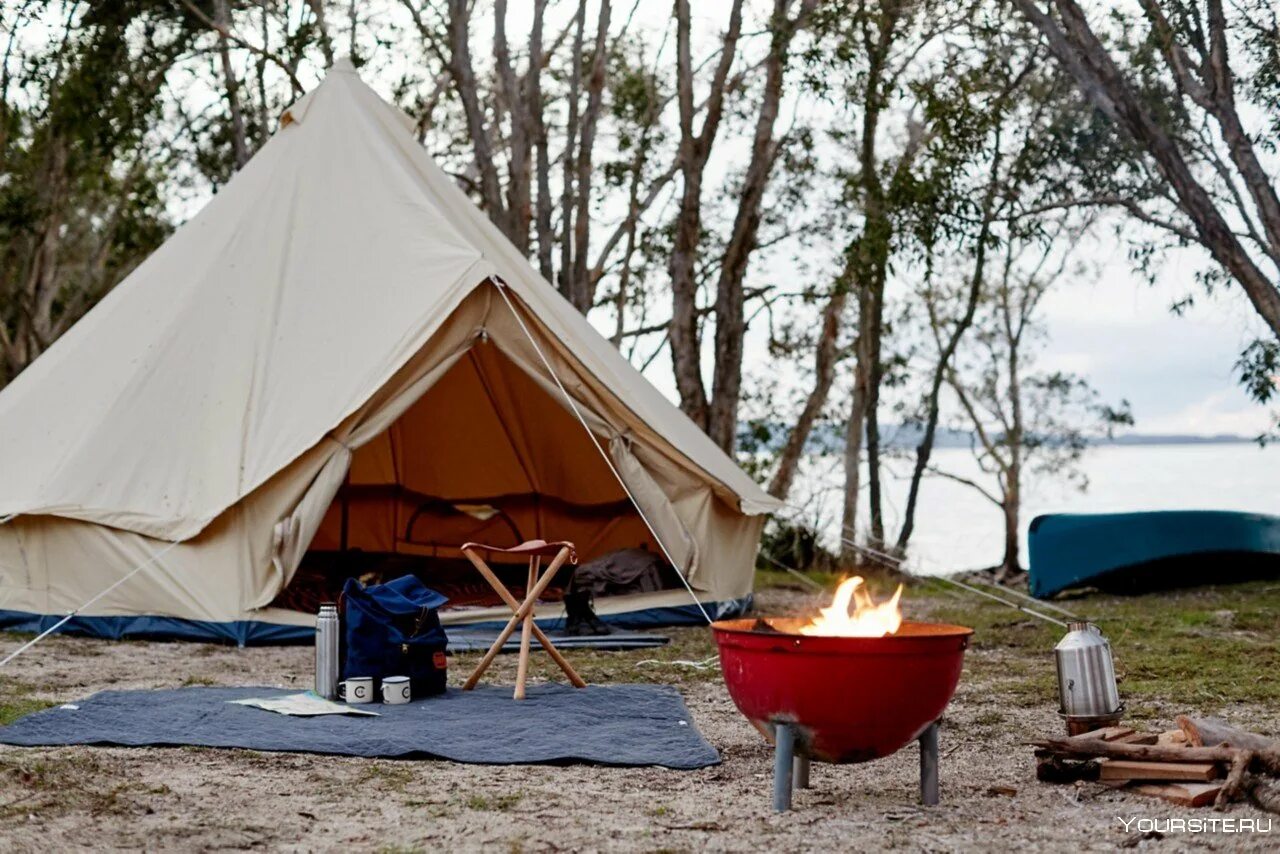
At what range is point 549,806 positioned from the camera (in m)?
3.17

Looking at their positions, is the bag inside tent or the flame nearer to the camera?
the flame

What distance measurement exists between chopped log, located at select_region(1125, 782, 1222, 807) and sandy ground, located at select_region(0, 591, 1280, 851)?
0.12 ft

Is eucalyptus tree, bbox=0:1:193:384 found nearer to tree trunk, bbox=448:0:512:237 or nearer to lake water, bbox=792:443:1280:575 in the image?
tree trunk, bbox=448:0:512:237

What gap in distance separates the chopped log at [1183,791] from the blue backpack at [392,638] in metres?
2.30

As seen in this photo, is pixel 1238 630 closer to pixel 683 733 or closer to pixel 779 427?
pixel 683 733

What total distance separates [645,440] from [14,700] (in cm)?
297

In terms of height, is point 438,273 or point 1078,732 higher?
point 438,273

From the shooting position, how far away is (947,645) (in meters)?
3.02

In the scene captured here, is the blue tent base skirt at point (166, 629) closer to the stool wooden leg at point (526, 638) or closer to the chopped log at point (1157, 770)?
the stool wooden leg at point (526, 638)

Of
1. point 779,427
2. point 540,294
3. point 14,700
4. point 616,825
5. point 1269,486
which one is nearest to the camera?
point 616,825

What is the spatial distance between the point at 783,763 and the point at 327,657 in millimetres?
1946

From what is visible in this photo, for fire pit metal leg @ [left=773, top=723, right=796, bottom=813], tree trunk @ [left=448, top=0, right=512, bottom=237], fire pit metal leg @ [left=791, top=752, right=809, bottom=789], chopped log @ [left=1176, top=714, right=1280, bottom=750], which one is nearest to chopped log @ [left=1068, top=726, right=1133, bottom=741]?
chopped log @ [left=1176, top=714, right=1280, bottom=750]

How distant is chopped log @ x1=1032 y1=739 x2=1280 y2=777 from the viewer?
3.16 meters

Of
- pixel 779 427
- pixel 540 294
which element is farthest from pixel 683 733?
pixel 779 427
